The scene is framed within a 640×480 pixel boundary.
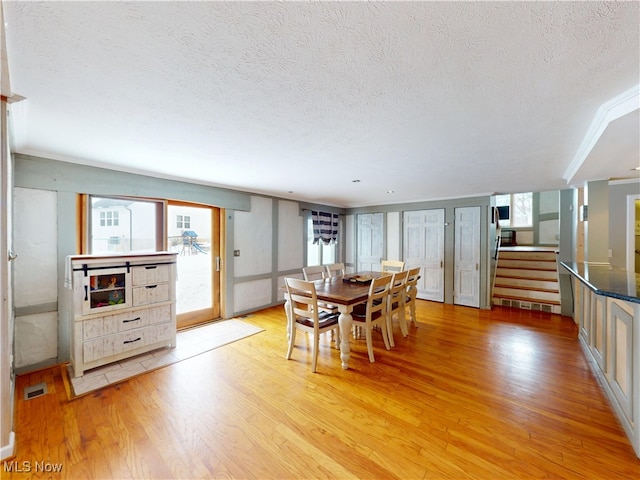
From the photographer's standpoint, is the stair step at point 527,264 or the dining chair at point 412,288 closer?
the dining chair at point 412,288

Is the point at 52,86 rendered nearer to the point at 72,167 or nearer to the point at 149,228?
the point at 72,167

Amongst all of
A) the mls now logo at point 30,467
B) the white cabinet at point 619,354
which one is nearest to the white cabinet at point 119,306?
the mls now logo at point 30,467

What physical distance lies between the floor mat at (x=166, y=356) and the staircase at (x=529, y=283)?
4.88m

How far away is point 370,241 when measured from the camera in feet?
21.1

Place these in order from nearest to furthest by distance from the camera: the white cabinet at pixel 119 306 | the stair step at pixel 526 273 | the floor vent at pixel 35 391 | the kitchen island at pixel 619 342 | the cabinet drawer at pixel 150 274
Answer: the kitchen island at pixel 619 342, the floor vent at pixel 35 391, the white cabinet at pixel 119 306, the cabinet drawer at pixel 150 274, the stair step at pixel 526 273

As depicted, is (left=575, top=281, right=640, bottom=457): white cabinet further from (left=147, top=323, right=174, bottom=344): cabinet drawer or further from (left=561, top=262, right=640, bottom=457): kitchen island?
(left=147, top=323, right=174, bottom=344): cabinet drawer

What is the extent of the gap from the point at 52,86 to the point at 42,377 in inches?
108

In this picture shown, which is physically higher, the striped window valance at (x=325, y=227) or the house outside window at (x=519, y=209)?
the house outside window at (x=519, y=209)

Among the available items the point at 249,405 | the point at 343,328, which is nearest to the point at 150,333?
the point at 249,405

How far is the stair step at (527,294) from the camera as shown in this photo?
474 cm

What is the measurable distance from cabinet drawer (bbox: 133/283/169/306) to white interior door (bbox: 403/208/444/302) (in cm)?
475

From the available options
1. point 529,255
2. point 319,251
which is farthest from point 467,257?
point 319,251

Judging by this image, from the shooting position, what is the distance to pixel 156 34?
1.06 metres

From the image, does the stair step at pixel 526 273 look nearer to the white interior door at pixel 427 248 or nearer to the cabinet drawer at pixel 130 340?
the white interior door at pixel 427 248
